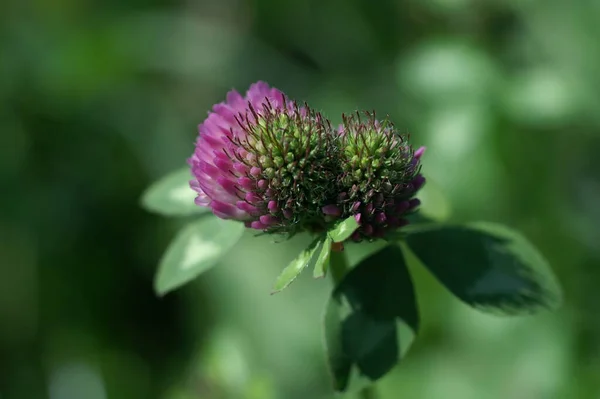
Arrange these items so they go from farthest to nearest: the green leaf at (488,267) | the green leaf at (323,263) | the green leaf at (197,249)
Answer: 1. the green leaf at (197,249)
2. the green leaf at (488,267)
3. the green leaf at (323,263)

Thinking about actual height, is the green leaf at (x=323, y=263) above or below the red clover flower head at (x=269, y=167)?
below

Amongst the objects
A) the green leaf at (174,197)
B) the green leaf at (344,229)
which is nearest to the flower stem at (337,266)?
the green leaf at (344,229)

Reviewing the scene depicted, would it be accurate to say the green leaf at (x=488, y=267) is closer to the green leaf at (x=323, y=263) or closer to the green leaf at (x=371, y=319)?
the green leaf at (x=371, y=319)

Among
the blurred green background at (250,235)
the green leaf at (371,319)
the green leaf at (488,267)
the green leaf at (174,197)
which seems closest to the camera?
the green leaf at (371,319)

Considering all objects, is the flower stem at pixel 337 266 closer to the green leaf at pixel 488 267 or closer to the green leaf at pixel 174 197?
the green leaf at pixel 488 267

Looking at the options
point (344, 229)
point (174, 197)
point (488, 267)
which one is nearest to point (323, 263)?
point (344, 229)

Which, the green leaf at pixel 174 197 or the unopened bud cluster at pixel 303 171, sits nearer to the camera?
the unopened bud cluster at pixel 303 171

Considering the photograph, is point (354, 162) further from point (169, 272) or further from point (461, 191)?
point (461, 191)
